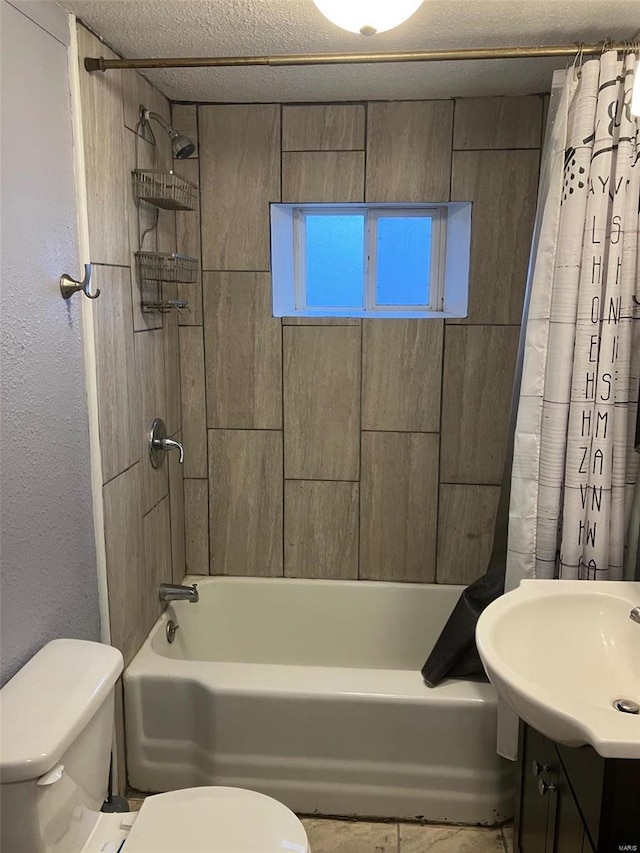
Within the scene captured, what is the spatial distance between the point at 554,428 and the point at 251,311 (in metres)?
1.28

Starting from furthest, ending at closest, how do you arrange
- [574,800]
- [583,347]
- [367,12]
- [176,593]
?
[176,593], [583,347], [574,800], [367,12]

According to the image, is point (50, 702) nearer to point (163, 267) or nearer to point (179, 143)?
point (163, 267)

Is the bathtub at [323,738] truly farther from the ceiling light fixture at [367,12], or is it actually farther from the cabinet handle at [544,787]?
the ceiling light fixture at [367,12]

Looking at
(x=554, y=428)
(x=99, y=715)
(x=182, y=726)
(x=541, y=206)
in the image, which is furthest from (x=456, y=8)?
(x=182, y=726)

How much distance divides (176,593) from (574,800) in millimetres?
1547

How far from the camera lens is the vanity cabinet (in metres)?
1.23

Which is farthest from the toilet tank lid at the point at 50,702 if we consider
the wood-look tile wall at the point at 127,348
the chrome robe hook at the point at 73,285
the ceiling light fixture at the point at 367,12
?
the ceiling light fixture at the point at 367,12

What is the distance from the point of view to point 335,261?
282 centimetres

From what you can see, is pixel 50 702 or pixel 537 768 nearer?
pixel 50 702

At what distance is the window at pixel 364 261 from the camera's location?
8.86 feet

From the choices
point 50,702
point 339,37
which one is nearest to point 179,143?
point 339,37

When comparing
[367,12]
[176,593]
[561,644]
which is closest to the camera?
[367,12]

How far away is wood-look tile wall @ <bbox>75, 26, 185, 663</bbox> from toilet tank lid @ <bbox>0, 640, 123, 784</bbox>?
1.47 feet

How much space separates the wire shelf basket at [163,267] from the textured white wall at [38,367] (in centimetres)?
44
